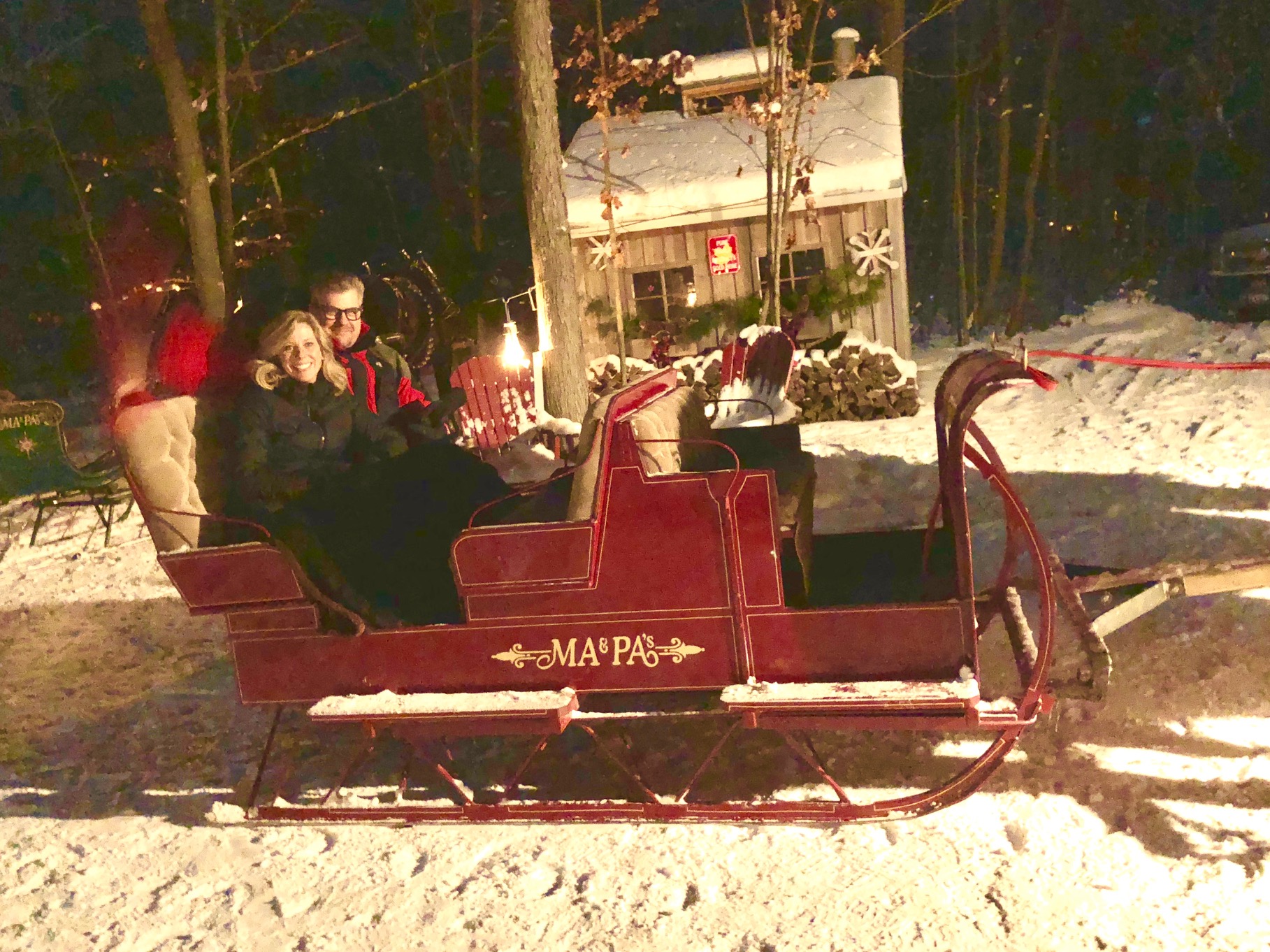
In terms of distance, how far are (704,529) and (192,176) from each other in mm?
8028

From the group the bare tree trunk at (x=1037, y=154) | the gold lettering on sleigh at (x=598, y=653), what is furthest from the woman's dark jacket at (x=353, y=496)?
the bare tree trunk at (x=1037, y=154)

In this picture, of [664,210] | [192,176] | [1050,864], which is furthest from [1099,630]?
[192,176]

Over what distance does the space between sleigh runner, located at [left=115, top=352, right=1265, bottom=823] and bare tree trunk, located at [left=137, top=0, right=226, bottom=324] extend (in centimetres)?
608

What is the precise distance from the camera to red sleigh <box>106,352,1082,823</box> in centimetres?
321

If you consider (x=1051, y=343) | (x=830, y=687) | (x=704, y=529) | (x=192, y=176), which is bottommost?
(x=1051, y=343)

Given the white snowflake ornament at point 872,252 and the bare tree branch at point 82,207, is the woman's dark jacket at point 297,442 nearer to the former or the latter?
the white snowflake ornament at point 872,252

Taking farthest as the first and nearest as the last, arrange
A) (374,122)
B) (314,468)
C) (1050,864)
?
1. (374,122)
2. (314,468)
3. (1050,864)

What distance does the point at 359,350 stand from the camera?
434 centimetres

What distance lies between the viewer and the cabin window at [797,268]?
396 inches

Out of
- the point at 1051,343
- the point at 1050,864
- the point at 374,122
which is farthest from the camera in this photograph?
the point at 374,122

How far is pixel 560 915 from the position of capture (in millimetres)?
3148

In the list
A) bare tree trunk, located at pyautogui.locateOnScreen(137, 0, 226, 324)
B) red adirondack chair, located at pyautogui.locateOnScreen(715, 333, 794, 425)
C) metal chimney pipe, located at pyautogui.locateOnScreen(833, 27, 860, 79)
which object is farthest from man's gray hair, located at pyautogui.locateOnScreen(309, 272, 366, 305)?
metal chimney pipe, located at pyautogui.locateOnScreen(833, 27, 860, 79)

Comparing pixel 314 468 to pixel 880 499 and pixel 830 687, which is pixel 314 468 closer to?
pixel 830 687

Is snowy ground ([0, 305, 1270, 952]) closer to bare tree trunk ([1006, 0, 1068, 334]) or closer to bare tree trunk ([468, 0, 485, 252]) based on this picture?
bare tree trunk ([1006, 0, 1068, 334])
